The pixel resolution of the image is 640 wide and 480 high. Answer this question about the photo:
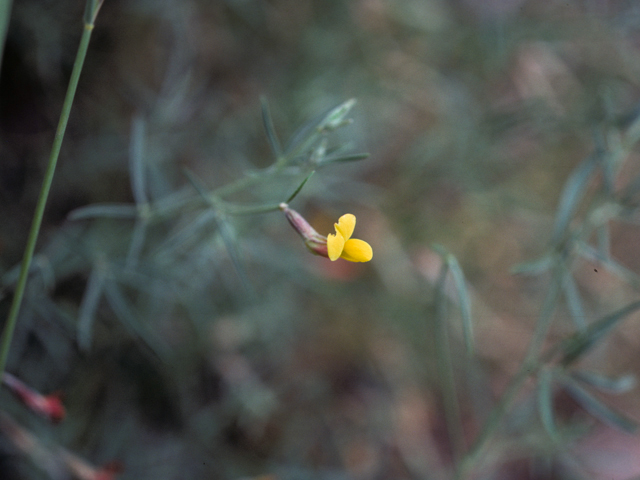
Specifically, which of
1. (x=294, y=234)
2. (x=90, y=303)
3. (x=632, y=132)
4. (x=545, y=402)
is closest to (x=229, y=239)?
(x=90, y=303)

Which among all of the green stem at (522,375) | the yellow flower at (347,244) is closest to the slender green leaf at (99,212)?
the yellow flower at (347,244)

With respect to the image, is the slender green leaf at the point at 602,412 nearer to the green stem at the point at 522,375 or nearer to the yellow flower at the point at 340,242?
the green stem at the point at 522,375

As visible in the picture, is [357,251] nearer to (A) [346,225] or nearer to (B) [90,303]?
(A) [346,225]

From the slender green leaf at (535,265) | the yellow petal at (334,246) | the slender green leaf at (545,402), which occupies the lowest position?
the slender green leaf at (545,402)

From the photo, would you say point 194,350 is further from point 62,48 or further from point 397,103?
point 397,103

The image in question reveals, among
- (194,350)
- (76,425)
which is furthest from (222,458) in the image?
(76,425)
